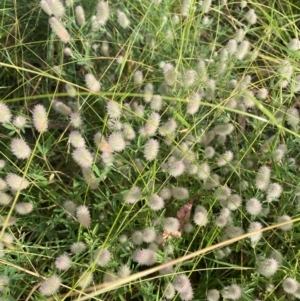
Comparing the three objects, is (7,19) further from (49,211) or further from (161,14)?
(49,211)

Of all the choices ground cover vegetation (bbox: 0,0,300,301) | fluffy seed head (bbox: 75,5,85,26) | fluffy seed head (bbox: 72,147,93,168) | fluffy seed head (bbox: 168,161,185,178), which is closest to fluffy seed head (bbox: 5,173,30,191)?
ground cover vegetation (bbox: 0,0,300,301)

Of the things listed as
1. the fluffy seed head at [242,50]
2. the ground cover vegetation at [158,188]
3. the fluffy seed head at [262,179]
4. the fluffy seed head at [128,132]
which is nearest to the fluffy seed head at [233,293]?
the ground cover vegetation at [158,188]

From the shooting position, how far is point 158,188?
146 centimetres

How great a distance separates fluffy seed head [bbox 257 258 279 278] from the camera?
130cm

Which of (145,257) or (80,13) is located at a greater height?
(80,13)

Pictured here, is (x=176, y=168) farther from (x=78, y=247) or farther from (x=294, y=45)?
(x=294, y=45)

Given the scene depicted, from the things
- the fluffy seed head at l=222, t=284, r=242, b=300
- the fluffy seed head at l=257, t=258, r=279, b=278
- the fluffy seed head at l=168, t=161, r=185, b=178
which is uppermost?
the fluffy seed head at l=168, t=161, r=185, b=178

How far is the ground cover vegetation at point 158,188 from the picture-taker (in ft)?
4.42

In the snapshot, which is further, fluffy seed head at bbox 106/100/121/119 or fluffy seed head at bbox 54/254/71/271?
fluffy seed head at bbox 106/100/121/119

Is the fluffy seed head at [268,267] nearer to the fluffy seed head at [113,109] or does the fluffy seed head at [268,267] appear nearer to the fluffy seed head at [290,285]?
the fluffy seed head at [290,285]

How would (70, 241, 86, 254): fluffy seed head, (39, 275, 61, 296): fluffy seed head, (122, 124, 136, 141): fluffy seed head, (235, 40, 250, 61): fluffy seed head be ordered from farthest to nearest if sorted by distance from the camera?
1. (235, 40, 250, 61): fluffy seed head
2. (122, 124, 136, 141): fluffy seed head
3. (70, 241, 86, 254): fluffy seed head
4. (39, 275, 61, 296): fluffy seed head

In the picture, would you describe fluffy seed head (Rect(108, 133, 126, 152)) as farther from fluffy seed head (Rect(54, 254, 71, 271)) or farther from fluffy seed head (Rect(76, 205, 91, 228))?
fluffy seed head (Rect(54, 254, 71, 271))

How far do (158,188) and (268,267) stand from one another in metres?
0.37

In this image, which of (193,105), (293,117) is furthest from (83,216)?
(293,117)
